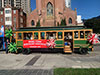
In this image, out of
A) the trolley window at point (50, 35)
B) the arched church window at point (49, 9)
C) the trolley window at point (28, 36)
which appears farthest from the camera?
the arched church window at point (49, 9)

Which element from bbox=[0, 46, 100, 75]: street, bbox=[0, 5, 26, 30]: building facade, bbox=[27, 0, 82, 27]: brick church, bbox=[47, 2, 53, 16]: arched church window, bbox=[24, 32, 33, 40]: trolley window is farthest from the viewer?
bbox=[0, 5, 26, 30]: building facade

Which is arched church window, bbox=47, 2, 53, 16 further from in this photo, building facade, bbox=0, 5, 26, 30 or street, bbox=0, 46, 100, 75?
street, bbox=0, 46, 100, 75

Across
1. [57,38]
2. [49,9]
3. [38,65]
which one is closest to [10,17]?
[49,9]

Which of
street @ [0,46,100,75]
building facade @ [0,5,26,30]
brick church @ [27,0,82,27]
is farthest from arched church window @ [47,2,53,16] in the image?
street @ [0,46,100,75]

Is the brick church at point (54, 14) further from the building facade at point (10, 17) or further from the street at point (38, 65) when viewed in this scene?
the street at point (38, 65)

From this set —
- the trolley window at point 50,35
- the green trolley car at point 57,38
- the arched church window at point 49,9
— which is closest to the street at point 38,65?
the green trolley car at point 57,38

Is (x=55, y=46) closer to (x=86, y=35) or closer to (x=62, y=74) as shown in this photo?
(x=86, y=35)

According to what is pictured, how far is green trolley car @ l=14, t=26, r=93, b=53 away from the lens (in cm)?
839

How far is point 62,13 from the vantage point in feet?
92.6

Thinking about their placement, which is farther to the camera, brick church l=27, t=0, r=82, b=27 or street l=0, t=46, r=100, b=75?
brick church l=27, t=0, r=82, b=27

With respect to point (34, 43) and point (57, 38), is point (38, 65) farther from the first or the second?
point (57, 38)

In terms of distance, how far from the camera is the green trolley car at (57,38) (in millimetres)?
8391

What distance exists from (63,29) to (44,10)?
72.4 feet

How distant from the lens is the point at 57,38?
865cm
